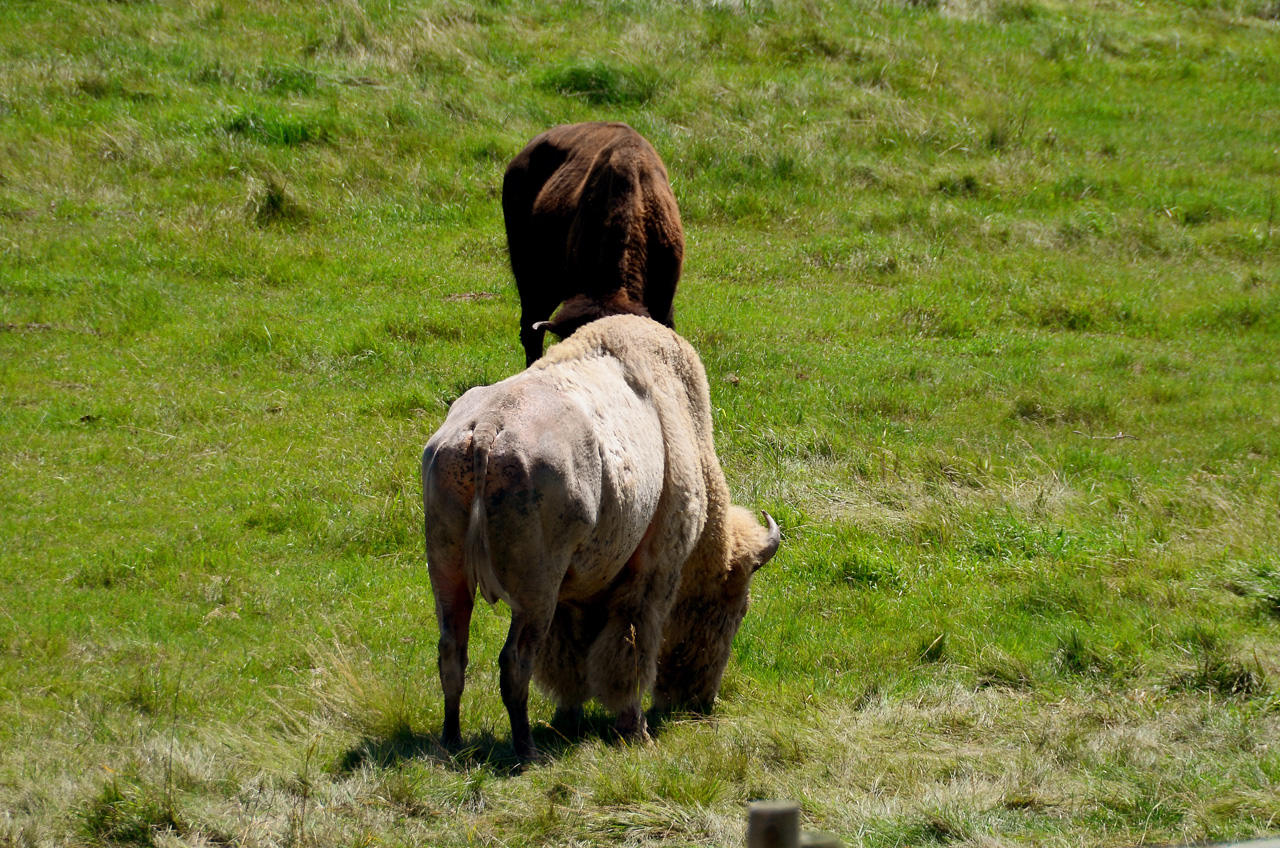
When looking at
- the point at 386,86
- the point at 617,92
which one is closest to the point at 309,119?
the point at 386,86

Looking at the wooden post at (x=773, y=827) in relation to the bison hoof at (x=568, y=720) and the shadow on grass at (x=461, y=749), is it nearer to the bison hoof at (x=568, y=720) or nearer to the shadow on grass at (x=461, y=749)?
the shadow on grass at (x=461, y=749)

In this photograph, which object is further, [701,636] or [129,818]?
[701,636]

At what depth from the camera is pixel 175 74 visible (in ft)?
48.3

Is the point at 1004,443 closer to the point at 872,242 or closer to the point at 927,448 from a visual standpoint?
the point at 927,448

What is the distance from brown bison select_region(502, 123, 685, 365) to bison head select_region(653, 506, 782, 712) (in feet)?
5.15

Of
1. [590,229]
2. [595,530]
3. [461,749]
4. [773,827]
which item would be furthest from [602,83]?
[773,827]

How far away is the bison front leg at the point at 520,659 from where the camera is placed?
4207 millimetres

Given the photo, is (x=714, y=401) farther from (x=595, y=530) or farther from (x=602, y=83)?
(x=602, y=83)

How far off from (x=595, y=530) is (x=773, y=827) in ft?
8.22

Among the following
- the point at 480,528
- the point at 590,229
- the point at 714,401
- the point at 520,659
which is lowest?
the point at 714,401

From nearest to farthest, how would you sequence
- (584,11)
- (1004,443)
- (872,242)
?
(1004,443) → (872,242) → (584,11)

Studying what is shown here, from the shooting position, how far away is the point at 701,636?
5449 mm

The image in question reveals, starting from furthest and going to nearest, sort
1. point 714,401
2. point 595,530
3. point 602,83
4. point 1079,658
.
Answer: point 602,83 < point 714,401 < point 1079,658 < point 595,530

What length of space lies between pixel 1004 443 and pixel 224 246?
786 cm
